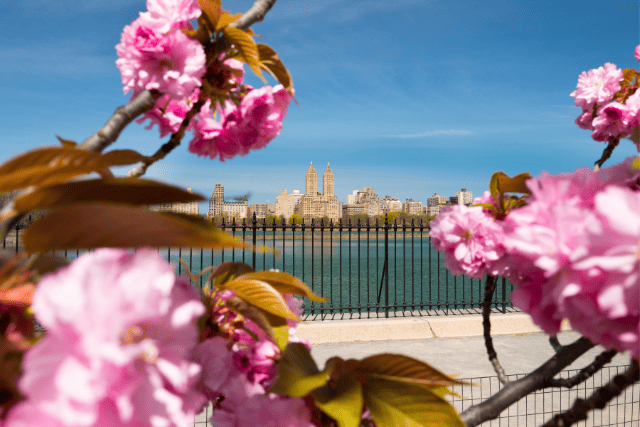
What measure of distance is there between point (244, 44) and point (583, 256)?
603 mm

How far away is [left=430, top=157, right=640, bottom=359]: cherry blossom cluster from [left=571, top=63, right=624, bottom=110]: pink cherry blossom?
184cm

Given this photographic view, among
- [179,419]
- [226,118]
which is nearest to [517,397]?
[179,419]

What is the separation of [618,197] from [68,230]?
441mm

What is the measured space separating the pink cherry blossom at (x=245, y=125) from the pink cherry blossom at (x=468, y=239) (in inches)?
20.4

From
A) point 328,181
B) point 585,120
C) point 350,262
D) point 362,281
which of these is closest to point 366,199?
point 328,181

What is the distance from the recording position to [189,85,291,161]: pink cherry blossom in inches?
31.7

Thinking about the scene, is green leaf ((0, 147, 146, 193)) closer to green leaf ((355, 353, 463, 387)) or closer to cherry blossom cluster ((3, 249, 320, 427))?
cherry blossom cluster ((3, 249, 320, 427))

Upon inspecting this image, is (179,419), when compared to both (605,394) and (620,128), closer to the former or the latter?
(605,394)

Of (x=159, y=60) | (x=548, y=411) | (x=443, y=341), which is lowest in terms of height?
(x=443, y=341)

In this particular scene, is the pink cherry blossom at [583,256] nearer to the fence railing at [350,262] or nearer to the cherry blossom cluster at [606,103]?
the fence railing at [350,262]

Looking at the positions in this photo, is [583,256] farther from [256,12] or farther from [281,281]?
[256,12]

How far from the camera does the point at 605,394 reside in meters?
0.52

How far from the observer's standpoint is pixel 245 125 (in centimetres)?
84

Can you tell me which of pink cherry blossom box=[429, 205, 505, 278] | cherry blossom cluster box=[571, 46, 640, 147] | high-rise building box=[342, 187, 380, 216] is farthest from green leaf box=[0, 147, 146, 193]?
high-rise building box=[342, 187, 380, 216]
